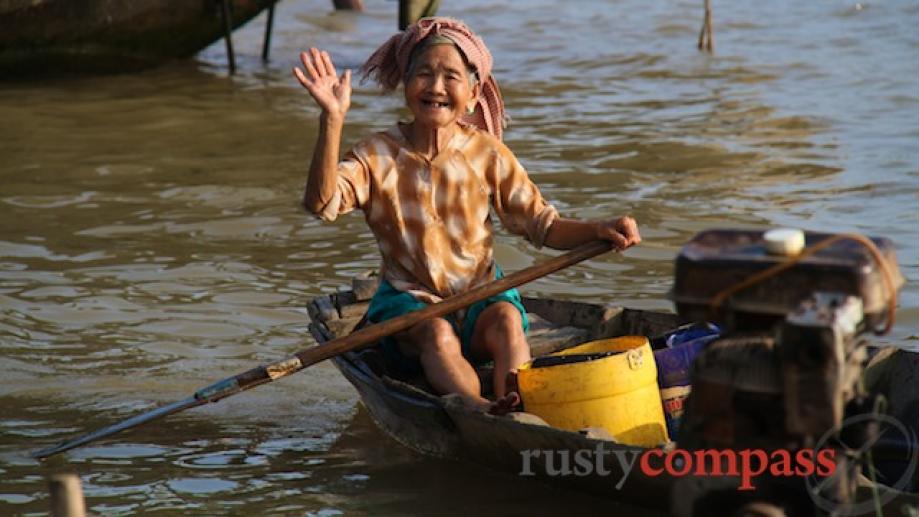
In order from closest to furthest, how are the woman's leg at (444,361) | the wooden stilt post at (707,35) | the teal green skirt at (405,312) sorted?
the woman's leg at (444,361) → the teal green skirt at (405,312) → the wooden stilt post at (707,35)

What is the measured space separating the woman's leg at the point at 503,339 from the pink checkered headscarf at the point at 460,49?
618mm

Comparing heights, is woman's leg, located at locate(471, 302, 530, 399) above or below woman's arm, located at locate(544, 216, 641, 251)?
below

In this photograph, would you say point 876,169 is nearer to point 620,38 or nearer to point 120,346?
point 120,346

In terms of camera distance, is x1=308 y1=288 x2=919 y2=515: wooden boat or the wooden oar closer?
x1=308 y1=288 x2=919 y2=515: wooden boat

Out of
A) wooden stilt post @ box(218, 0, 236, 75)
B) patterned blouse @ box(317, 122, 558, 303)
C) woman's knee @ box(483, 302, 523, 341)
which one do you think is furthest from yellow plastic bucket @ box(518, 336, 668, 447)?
wooden stilt post @ box(218, 0, 236, 75)

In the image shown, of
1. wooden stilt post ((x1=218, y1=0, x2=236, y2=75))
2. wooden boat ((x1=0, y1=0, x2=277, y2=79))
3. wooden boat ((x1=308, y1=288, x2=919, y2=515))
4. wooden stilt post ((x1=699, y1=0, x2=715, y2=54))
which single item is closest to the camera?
wooden boat ((x1=308, y1=288, x2=919, y2=515))

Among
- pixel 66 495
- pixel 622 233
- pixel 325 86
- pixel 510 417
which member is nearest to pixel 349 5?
pixel 622 233

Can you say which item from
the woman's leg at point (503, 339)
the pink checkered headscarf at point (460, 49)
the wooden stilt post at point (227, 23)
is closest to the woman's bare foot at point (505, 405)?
the woman's leg at point (503, 339)

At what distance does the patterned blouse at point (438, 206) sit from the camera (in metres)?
4.56

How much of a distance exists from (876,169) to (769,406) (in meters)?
5.92

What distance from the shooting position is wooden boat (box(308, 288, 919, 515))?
3.87m

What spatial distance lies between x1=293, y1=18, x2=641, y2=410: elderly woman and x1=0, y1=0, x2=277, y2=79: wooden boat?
247 inches

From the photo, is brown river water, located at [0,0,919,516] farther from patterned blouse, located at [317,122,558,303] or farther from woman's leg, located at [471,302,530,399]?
patterned blouse, located at [317,122,558,303]

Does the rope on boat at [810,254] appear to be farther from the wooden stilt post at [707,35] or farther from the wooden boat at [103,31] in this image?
the wooden stilt post at [707,35]
